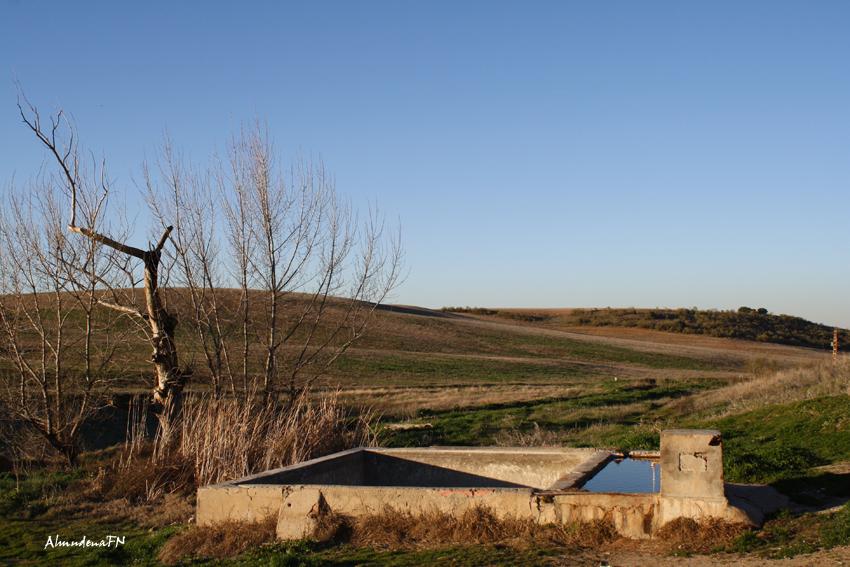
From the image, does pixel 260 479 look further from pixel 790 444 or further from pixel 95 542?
pixel 790 444

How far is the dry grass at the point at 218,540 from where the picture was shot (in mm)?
8758

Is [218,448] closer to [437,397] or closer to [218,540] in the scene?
[218,540]

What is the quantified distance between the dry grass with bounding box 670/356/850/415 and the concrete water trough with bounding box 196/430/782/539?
27.8 feet

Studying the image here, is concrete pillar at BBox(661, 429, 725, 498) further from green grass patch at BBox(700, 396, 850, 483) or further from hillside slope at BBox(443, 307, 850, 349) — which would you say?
hillside slope at BBox(443, 307, 850, 349)

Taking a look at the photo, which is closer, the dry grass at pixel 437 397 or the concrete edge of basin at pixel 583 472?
the concrete edge of basin at pixel 583 472

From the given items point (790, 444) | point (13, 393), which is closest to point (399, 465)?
point (790, 444)

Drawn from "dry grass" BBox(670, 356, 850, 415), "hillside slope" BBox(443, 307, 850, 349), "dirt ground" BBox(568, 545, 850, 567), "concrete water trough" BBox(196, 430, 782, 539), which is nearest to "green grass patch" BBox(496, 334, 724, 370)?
"hillside slope" BBox(443, 307, 850, 349)

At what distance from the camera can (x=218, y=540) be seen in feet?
29.5

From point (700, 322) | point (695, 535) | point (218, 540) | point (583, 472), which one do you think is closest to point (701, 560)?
point (695, 535)

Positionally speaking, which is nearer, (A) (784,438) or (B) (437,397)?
(A) (784,438)

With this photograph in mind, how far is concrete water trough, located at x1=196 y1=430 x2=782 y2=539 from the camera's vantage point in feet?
26.4

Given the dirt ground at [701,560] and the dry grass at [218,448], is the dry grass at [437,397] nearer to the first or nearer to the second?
the dry grass at [218,448]

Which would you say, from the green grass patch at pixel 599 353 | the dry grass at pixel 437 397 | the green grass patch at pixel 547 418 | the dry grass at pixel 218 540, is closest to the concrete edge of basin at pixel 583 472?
the dry grass at pixel 218 540

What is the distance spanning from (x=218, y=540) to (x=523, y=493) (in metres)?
3.31
